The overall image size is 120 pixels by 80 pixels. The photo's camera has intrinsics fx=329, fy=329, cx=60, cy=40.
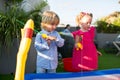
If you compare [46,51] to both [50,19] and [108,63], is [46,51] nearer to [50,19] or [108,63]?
[50,19]

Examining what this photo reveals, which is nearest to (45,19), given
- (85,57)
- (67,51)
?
(85,57)

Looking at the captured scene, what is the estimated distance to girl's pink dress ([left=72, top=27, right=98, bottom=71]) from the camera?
402 cm

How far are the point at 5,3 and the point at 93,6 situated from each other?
9.91 m

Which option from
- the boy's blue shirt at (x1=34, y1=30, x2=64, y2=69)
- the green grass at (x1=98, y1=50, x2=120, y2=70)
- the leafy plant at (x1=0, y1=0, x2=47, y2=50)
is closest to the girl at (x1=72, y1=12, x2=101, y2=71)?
the boy's blue shirt at (x1=34, y1=30, x2=64, y2=69)

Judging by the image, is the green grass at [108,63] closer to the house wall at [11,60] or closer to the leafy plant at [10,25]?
the house wall at [11,60]

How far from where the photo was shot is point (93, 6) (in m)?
16.4

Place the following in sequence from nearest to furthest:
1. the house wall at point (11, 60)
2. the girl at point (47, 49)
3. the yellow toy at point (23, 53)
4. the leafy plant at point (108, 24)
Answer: the yellow toy at point (23, 53), the girl at point (47, 49), the house wall at point (11, 60), the leafy plant at point (108, 24)

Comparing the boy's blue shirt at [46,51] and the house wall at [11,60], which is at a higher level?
the boy's blue shirt at [46,51]

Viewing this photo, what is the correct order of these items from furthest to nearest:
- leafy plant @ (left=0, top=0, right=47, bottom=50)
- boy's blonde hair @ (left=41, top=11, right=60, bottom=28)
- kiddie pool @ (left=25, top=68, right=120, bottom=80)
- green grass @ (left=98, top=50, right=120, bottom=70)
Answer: green grass @ (left=98, top=50, right=120, bottom=70)
leafy plant @ (left=0, top=0, right=47, bottom=50)
boy's blonde hair @ (left=41, top=11, right=60, bottom=28)
kiddie pool @ (left=25, top=68, right=120, bottom=80)

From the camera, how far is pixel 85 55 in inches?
159

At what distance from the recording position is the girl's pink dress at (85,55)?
13.2 feet

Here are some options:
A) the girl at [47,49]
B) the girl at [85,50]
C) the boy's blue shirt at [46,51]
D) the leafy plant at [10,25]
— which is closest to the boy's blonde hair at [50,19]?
the girl at [47,49]

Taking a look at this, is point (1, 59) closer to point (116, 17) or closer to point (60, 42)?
point (60, 42)

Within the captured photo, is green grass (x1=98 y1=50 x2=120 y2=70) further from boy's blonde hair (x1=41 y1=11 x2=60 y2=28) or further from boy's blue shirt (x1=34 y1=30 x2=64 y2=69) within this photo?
boy's blonde hair (x1=41 y1=11 x2=60 y2=28)
